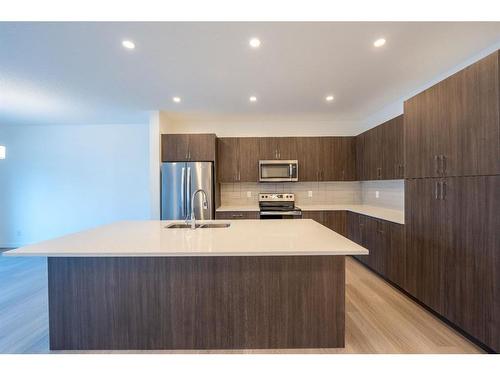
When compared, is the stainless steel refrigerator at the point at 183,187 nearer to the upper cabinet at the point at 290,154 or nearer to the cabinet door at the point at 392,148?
the upper cabinet at the point at 290,154

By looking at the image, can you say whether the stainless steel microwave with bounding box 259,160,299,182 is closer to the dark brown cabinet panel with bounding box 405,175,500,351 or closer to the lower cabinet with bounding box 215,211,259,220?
the lower cabinet with bounding box 215,211,259,220

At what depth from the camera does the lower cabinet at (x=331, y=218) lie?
4176 mm

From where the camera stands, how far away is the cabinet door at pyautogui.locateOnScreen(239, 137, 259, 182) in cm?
453

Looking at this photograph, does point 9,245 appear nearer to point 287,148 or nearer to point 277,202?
point 277,202

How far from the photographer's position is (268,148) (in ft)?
14.9

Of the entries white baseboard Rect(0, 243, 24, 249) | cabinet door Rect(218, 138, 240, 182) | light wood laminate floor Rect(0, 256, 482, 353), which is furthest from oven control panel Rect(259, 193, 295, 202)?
white baseboard Rect(0, 243, 24, 249)

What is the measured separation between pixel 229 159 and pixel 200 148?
62cm

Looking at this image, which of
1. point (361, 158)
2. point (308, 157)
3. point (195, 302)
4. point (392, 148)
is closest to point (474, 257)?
point (392, 148)

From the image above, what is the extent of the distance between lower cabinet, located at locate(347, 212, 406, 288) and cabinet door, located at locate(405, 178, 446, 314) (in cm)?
12

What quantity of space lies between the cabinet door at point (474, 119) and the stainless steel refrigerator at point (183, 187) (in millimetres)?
3136

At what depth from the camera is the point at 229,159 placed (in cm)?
454
